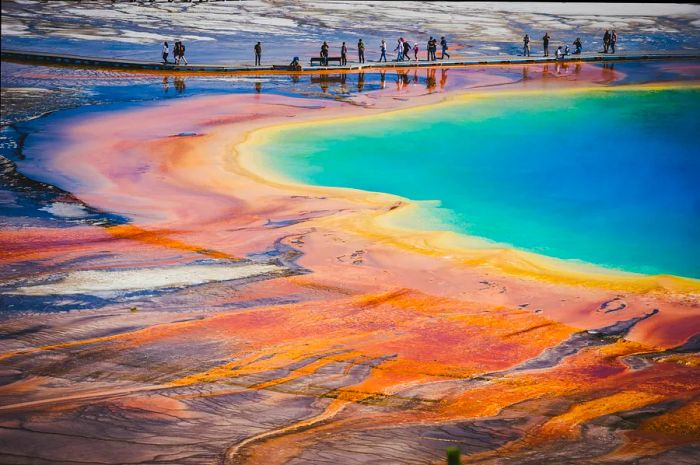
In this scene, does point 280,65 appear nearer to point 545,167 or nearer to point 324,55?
point 324,55

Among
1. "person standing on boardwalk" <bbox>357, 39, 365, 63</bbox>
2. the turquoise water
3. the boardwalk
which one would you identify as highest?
"person standing on boardwalk" <bbox>357, 39, 365, 63</bbox>

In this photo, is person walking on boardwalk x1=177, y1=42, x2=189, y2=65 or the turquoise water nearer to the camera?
the turquoise water

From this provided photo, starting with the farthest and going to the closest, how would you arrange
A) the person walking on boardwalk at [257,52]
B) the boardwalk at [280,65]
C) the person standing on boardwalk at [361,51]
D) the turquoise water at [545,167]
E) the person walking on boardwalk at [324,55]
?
1. the person standing on boardwalk at [361,51]
2. the person walking on boardwalk at [324,55]
3. the person walking on boardwalk at [257,52]
4. the boardwalk at [280,65]
5. the turquoise water at [545,167]

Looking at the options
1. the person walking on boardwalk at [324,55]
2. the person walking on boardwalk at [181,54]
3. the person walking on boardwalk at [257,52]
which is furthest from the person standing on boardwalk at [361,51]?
the person walking on boardwalk at [181,54]

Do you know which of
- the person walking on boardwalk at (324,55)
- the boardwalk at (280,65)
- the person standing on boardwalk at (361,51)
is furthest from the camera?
the person standing on boardwalk at (361,51)

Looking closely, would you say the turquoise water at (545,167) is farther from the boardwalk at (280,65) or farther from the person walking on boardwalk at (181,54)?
the person walking on boardwalk at (181,54)

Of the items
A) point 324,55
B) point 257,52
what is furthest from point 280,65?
point 324,55

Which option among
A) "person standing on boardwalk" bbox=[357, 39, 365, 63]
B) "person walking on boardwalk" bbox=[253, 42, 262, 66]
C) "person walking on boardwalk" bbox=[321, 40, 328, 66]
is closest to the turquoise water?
"person walking on boardwalk" bbox=[321, 40, 328, 66]

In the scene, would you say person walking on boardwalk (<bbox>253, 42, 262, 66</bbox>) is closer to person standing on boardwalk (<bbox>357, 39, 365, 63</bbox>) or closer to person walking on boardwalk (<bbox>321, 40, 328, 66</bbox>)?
person walking on boardwalk (<bbox>321, 40, 328, 66</bbox>)
